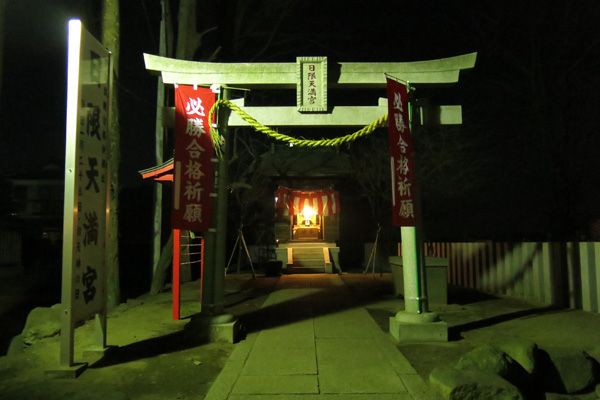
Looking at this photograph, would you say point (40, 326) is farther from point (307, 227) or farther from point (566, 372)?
point (307, 227)

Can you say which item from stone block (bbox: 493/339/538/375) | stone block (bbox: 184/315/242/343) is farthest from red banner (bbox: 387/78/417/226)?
stone block (bbox: 184/315/242/343)

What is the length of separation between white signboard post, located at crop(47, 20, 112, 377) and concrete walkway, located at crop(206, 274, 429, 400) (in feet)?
6.36

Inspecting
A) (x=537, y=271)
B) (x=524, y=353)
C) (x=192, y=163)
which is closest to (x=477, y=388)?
(x=524, y=353)

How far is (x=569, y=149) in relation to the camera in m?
17.7

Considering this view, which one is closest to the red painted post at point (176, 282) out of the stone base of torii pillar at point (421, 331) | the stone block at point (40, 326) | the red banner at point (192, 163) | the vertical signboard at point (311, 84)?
the stone block at point (40, 326)

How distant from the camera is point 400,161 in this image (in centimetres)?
679

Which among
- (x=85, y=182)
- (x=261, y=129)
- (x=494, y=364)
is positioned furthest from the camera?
(x=261, y=129)

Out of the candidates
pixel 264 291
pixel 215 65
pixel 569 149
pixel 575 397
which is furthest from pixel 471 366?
pixel 569 149

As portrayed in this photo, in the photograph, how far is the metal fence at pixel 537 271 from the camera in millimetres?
9039

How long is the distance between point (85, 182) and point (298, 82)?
12.1 ft

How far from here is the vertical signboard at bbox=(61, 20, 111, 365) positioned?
521cm

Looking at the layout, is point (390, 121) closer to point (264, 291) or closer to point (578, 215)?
A: point (264, 291)

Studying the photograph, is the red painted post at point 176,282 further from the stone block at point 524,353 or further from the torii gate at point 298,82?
the stone block at point 524,353

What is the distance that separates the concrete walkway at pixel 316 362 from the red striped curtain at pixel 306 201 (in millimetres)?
10637
